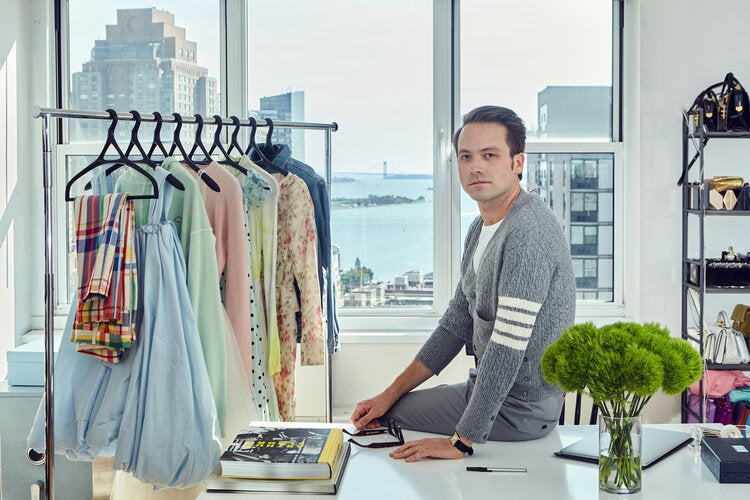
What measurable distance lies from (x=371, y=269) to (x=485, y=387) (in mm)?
2183

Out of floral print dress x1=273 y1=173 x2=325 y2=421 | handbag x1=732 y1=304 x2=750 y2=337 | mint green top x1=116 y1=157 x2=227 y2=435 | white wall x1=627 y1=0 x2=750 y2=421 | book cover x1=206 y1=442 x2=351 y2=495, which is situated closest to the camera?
book cover x1=206 y1=442 x2=351 y2=495

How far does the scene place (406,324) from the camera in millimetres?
3729

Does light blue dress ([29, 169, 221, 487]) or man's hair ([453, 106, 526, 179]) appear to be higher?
man's hair ([453, 106, 526, 179])

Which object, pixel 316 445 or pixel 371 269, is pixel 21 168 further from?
pixel 316 445

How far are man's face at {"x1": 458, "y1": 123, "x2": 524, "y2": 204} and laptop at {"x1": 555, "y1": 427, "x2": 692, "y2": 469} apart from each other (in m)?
0.66

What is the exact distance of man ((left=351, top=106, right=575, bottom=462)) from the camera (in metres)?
1.65

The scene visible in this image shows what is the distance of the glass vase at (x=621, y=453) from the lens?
1.36 m

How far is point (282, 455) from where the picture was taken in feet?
4.84

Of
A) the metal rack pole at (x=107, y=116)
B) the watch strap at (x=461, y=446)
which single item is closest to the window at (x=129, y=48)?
the metal rack pole at (x=107, y=116)

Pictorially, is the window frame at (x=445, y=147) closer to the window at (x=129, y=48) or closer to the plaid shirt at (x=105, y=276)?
the window at (x=129, y=48)

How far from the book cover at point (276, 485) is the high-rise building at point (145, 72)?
2.63m

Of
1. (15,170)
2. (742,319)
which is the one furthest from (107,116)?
(742,319)

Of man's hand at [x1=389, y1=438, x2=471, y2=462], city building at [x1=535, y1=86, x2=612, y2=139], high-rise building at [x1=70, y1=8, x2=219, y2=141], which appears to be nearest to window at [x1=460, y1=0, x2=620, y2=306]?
city building at [x1=535, y1=86, x2=612, y2=139]

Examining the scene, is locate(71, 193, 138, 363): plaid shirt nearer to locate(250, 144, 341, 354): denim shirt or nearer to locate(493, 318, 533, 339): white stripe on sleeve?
locate(250, 144, 341, 354): denim shirt
